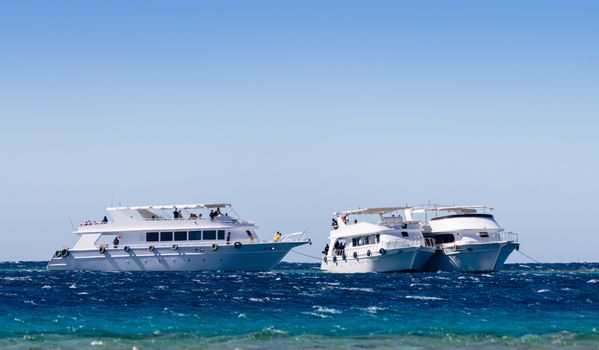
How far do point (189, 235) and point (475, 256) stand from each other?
27.2 m

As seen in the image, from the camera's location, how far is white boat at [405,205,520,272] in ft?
260

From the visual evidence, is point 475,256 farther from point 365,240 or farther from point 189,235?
point 189,235

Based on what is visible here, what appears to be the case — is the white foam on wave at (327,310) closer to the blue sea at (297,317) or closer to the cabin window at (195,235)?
the blue sea at (297,317)

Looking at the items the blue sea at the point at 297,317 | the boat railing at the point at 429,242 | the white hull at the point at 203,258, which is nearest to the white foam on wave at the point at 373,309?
the blue sea at the point at 297,317

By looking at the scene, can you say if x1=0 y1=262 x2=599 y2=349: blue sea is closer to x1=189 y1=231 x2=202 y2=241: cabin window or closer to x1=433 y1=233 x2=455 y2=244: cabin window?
x1=433 y1=233 x2=455 y2=244: cabin window

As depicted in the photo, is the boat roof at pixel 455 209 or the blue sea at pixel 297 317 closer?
the blue sea at pixel 297 317

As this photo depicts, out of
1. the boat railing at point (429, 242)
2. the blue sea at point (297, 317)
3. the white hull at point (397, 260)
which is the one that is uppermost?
the boat railing at point (429, 242)

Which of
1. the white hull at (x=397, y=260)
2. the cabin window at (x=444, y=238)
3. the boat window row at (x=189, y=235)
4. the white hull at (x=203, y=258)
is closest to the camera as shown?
the white hull at (x=397, y=260)

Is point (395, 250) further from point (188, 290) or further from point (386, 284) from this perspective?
point (188, 290)

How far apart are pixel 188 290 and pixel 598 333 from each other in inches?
1044

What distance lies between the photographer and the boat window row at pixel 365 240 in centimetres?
8125

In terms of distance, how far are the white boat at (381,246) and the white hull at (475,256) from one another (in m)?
1.62

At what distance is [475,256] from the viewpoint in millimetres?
79250

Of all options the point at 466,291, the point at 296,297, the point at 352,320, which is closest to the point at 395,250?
the point at 466,291
